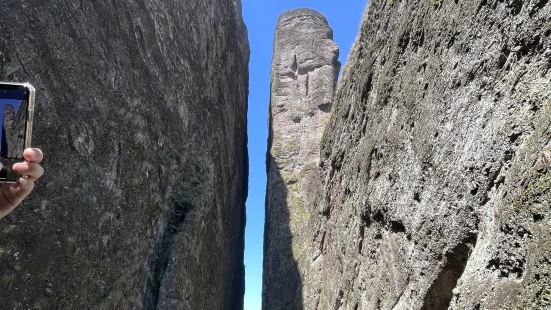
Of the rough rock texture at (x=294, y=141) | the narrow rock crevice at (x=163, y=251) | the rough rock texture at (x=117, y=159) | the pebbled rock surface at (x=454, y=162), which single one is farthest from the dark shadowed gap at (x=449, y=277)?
the rough rock texture at (x=294, y=141)

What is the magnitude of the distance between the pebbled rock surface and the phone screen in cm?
312

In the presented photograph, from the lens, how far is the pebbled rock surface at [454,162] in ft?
10.9

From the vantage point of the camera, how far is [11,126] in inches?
82.1

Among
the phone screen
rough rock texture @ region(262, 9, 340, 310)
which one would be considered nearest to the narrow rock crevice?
rough rock texture @ region(262, 9, 340, 310)

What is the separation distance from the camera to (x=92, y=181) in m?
7.20

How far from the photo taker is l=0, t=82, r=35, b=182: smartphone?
205cm

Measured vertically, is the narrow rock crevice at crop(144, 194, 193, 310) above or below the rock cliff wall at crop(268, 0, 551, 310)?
below

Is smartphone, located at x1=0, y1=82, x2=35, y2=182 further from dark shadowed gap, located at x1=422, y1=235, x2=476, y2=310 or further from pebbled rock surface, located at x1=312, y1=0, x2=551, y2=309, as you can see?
dark shadowed gap, located at x1=422, y1=235, x2=476, y2=310

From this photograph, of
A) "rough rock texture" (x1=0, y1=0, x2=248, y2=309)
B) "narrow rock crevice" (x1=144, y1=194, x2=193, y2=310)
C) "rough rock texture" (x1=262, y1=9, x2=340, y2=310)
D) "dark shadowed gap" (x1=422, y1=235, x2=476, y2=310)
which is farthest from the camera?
"rough rock texture" (x1=262, y1=9, x2=340, y2=310)

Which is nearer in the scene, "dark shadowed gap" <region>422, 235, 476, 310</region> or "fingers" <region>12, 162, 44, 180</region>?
"fingers" <region>12, 162, 44, 180</region>

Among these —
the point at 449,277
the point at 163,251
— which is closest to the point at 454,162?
the point at 449,277

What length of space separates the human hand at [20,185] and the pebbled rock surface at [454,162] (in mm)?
3016

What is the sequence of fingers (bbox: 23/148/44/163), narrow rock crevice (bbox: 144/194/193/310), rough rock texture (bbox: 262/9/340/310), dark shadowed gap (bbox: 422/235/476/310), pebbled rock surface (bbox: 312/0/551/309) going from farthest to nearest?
rough rock texture (bbox: 262/9/340/310), narrow rock crevice (bbox: 144/194/193/310), dark shadowed gap (bbox: 422/235/476/310), pebbled rock surface (bbox: 312/0/551/309), fingers (bbox: 23/148/44/163)

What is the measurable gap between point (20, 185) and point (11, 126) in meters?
0.31
